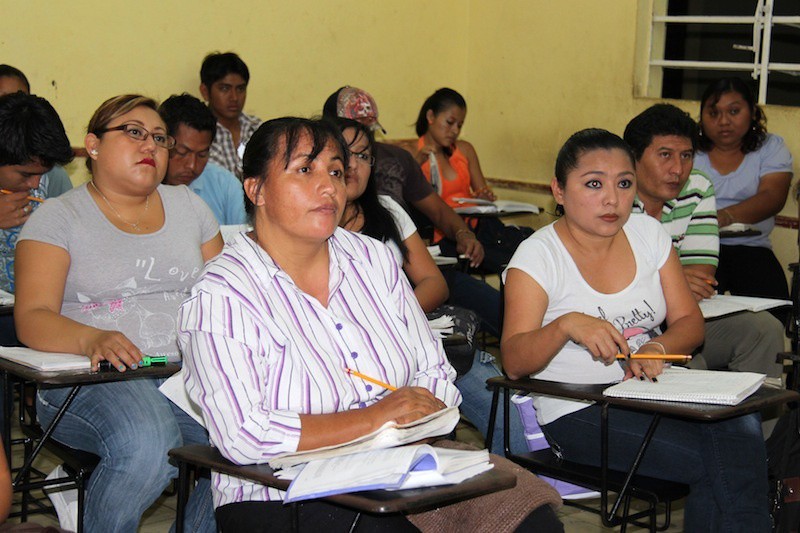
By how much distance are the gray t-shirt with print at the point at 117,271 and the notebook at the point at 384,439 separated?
106 cm

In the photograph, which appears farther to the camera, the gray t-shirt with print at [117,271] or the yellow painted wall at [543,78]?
the yellow painted wall at [543,78]

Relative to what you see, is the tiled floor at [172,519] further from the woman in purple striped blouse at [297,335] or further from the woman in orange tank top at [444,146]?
the woman in orange tank top at [444,146]

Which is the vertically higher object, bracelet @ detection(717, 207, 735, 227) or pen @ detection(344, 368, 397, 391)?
bracelet @ detection(717, 207, 735, 227)

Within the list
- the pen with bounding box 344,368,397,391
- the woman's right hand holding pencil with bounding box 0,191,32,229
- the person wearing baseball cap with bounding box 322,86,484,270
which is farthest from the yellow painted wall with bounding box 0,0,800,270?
the pen with bounding box 344,368,397,391

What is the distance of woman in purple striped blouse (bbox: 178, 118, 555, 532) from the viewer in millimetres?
2105

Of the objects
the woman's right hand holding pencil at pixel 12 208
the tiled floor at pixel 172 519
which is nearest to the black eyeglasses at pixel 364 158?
the woman's right hand holding pencil at pixel 12 208

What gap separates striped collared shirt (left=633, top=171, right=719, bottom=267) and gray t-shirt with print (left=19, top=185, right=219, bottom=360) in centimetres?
187

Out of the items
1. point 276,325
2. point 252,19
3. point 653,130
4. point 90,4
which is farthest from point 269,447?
point 252,19

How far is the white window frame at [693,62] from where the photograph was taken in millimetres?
5691

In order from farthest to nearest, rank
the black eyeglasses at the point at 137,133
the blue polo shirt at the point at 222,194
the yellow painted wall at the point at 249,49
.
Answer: the yellow painted wall at the point at 249,49, the blue polo shirt at the point at 222,194, the black eyeglasses at the point at 137,133

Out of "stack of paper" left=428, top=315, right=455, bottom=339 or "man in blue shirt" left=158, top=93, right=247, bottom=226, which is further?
"man in blue shirt" left=158, top=93, right=247, bottom=226

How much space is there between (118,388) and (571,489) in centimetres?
134

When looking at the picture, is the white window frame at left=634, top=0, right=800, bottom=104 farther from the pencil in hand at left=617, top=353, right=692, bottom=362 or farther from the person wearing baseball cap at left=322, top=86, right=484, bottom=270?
the pencil in hand at left=617, top=353, right=692, bottom=362

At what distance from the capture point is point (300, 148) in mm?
2340
